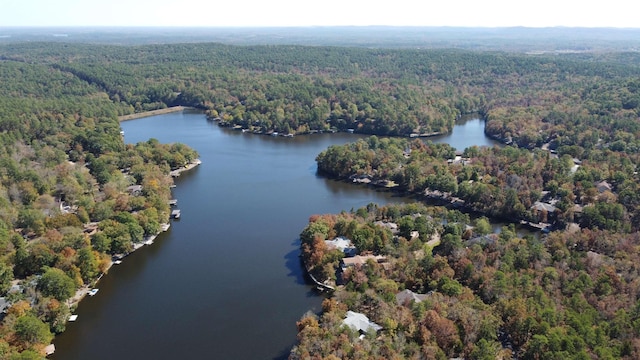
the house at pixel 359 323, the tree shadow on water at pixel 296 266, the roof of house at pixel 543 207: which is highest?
the house at pixel 359 323

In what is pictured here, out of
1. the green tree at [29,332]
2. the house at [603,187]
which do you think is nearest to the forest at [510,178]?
the house at [603,187]

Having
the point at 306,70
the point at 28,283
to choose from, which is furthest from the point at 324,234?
the point at 306,70

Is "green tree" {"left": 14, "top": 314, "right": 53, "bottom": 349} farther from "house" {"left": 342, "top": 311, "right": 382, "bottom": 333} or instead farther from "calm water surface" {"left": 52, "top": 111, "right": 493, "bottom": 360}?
"house" {"left": 342, "top": 311, "right": 382, "bottom": 333}

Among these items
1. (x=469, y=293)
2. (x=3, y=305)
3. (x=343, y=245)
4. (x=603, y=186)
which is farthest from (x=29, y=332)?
(x=603, y=186)

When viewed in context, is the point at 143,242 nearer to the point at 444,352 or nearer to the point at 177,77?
the point at 444,352

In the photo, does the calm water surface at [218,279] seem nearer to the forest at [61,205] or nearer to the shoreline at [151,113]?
the forest at [61,205]
